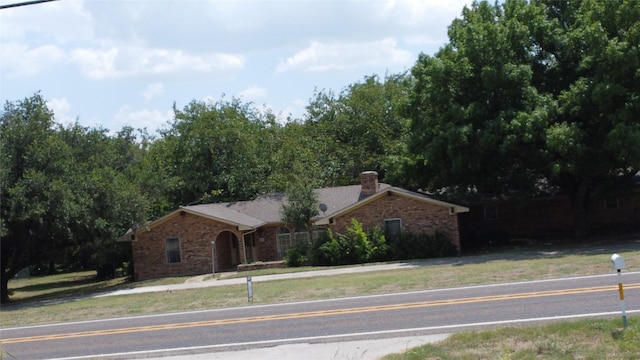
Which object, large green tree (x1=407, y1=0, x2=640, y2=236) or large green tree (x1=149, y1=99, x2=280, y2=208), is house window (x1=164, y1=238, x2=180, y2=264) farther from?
large green tree (x1=407, y1=0, x2=640, y2=236)

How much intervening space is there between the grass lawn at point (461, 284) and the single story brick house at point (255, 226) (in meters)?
3.61

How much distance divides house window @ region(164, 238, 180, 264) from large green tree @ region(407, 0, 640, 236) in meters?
12.7

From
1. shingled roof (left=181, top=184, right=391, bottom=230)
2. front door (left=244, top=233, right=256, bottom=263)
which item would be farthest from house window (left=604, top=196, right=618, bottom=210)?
front door (left=244, top=233, right=256, bottom=263)

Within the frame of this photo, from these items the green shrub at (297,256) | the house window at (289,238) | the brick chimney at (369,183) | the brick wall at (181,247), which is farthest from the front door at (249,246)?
the brick chimney at (369,183)

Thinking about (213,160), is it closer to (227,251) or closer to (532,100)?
(227,251)

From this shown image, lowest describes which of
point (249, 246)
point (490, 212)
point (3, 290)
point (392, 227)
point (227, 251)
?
point (3, 290)

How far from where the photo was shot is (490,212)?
43.3m

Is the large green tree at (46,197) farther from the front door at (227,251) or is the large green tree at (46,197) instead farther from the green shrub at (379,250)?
the green shrub at (379,250)

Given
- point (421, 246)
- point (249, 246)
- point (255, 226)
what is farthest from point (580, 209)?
point (249, 246)

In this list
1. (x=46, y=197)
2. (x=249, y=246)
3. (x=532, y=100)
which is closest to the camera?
(x=46, y=197)

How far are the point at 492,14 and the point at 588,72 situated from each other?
19.3ft

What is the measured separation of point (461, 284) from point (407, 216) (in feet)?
49.3

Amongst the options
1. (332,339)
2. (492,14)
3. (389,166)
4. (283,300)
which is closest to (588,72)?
(492,14)

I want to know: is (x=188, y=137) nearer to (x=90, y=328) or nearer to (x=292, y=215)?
(x=292, y=215)
